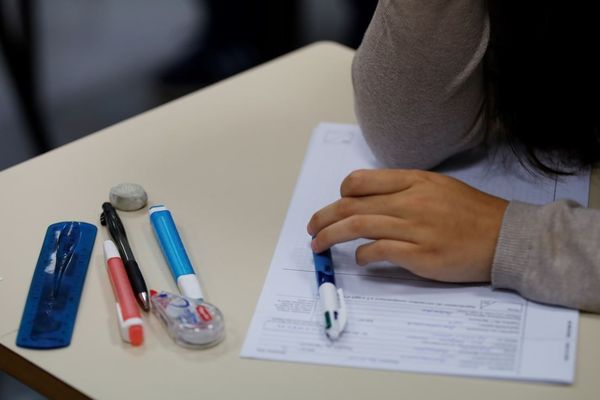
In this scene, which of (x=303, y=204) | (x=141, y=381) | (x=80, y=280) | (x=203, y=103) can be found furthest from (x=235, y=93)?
(x=141, y=381)

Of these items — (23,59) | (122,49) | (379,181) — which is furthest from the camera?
(122,49)

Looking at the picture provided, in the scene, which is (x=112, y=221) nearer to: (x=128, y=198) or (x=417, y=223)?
(x=128, y=198)

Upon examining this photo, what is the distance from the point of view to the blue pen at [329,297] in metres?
0.73

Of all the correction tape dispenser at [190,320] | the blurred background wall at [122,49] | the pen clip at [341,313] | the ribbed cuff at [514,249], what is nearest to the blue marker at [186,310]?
the correction tape dispenser at [190,320]

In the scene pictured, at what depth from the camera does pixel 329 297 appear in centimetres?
76

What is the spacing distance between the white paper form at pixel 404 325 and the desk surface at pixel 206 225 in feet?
0.04

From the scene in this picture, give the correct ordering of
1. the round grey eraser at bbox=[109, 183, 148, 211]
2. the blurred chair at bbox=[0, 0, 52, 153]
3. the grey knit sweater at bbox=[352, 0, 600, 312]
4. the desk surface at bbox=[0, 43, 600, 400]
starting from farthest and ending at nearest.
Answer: the blurred chair at bbox=[0, 0, 52, 153] < the round grey eraser at bbox=[109, 183, 148, 211] < the grey knit sweater at bbox=[352, 0, 600, 312] < the desk surface at bbox=[0, 43, 600, 400]

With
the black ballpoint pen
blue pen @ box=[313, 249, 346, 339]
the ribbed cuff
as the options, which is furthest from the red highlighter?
the ribbed cuff

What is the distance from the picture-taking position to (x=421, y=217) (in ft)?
2.65

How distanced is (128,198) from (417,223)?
309 millimetres

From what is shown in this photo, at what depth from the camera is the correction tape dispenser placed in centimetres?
72

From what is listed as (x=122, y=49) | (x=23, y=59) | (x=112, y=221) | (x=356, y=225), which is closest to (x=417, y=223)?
(x=356, y=225)

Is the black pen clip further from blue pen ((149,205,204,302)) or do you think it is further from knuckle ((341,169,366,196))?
knuckle ((341,169,366,196))

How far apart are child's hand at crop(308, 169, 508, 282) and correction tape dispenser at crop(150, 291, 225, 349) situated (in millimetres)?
140
